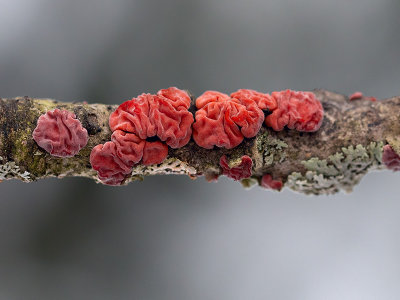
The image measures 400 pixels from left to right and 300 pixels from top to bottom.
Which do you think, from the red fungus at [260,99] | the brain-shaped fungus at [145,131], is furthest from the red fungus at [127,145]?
the red fungus at [260,99]

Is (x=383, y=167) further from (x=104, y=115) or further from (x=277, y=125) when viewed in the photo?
(x=104, y=115)

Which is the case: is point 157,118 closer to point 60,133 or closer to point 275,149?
point 60,133

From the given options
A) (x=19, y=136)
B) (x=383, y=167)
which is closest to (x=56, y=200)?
(x=19, y=136)

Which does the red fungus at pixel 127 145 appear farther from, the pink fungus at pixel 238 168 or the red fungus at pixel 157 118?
the pink fungus at pixel 238 168

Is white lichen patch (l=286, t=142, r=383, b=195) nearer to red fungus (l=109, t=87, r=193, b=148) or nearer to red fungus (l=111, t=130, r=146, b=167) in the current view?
red fungus (l=109, t=87, r=193, b=148)

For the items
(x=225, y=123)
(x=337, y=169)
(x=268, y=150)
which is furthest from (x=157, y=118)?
(x=337, y=169)
